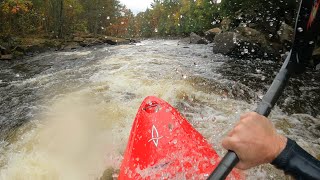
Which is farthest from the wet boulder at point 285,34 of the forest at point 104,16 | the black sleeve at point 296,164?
the black sleeve at point 296,164

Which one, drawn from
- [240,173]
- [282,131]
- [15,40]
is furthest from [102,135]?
[15,40]

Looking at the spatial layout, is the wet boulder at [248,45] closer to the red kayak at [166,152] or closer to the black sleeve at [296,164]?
the red kayak at [166,152]

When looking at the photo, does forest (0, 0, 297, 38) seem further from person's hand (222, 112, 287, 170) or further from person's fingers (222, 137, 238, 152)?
person's fingers (222, 137, 238, 152)

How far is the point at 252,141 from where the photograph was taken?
1080 millimetres

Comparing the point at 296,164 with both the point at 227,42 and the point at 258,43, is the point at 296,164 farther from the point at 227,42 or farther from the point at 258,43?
the point at 227,42

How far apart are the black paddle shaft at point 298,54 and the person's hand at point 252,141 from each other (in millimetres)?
33

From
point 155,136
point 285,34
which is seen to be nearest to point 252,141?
point 155,136

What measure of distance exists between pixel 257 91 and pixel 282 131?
2218 millimetres

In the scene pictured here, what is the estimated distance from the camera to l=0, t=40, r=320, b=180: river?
12.3 feet

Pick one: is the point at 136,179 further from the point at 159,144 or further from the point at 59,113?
the point at 59,113

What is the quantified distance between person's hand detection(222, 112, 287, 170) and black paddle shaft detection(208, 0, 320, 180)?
33 mm

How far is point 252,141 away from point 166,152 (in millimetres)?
1584

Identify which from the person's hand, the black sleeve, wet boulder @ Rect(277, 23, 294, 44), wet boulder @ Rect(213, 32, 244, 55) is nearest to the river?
wet boulder @ Rect(277, 23, 294, 44)

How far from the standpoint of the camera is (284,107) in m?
5.34
